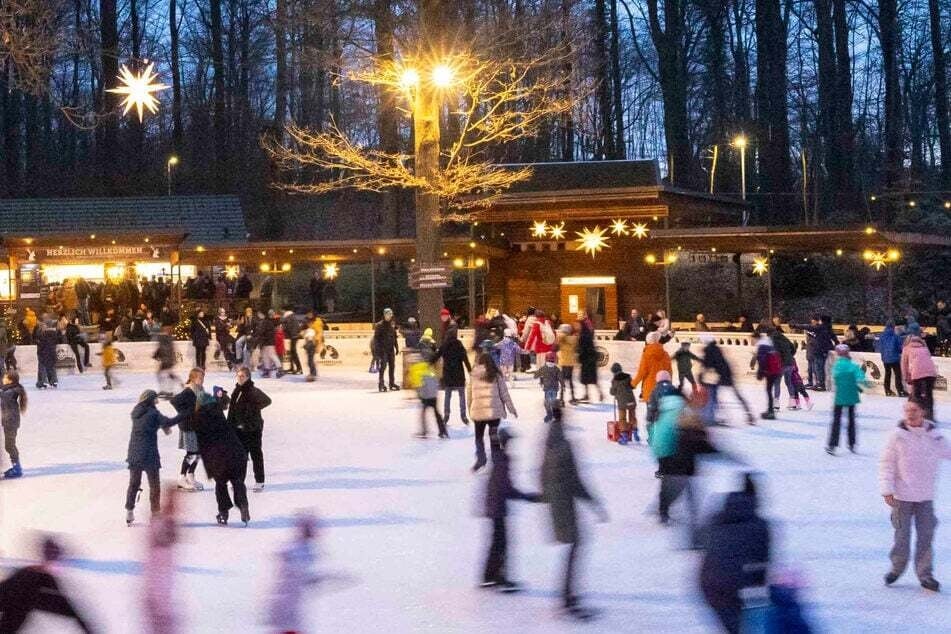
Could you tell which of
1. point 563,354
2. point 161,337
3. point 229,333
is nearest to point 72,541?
point 563,354

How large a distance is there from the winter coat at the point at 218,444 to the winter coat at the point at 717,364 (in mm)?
6665

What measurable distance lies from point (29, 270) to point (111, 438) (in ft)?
46.4

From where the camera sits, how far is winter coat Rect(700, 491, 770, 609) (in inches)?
234

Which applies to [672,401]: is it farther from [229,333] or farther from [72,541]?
[229,333]

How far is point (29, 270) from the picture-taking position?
92.7ft

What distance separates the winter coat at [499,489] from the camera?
790 cm

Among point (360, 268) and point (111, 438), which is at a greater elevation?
point (360, 268)

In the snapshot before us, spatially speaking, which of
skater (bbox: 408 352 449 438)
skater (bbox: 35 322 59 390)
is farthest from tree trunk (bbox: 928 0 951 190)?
skater (bbox: 35 322 59 390)

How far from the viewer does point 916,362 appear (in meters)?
15.3

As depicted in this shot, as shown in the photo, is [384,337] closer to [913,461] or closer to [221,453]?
[221,453]

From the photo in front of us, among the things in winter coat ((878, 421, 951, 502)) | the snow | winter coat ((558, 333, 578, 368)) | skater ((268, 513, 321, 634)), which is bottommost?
the snow

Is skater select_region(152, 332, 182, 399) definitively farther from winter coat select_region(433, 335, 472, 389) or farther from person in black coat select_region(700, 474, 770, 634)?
person in black coat select_region(700, 474, 770, 634)

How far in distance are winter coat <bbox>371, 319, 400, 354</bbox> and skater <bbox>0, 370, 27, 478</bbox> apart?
7552 millimetres

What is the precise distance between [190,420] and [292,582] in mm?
4649
